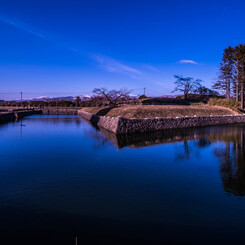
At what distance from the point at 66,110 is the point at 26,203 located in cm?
8388

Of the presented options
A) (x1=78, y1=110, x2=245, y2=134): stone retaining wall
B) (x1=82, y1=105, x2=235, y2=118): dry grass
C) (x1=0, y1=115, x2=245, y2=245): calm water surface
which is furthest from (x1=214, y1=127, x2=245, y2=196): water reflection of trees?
(x1=82, y1=105, x2=235, y2=118): dry grass

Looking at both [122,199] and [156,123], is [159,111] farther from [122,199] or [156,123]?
[122,199]

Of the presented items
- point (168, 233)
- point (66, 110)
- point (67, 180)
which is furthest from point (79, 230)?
point (66, 110)

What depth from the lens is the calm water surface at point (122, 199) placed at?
5078 millimetres

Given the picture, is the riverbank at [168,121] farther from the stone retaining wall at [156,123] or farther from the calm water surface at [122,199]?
the calm water surface at [122,199]

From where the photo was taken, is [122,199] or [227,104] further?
[227,104]

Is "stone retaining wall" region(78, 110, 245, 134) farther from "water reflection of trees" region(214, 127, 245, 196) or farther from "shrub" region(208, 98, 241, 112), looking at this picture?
"water reflection of trees" region(214, 127, 245, 196)

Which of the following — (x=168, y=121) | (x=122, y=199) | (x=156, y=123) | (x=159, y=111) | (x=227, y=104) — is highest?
(x=227, y=104)

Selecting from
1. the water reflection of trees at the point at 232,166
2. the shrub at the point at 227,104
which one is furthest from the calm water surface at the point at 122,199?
the shrub at the point at 227,104

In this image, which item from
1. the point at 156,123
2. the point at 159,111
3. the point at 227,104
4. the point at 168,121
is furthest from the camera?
the point at 227,104

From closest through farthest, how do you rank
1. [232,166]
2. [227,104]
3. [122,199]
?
[122,199], [232,166], [227,104]

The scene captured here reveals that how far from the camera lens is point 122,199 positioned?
271 inches

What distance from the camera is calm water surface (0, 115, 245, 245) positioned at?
508 cm

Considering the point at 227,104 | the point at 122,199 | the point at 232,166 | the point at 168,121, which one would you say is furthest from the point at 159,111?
the point at 122,199
